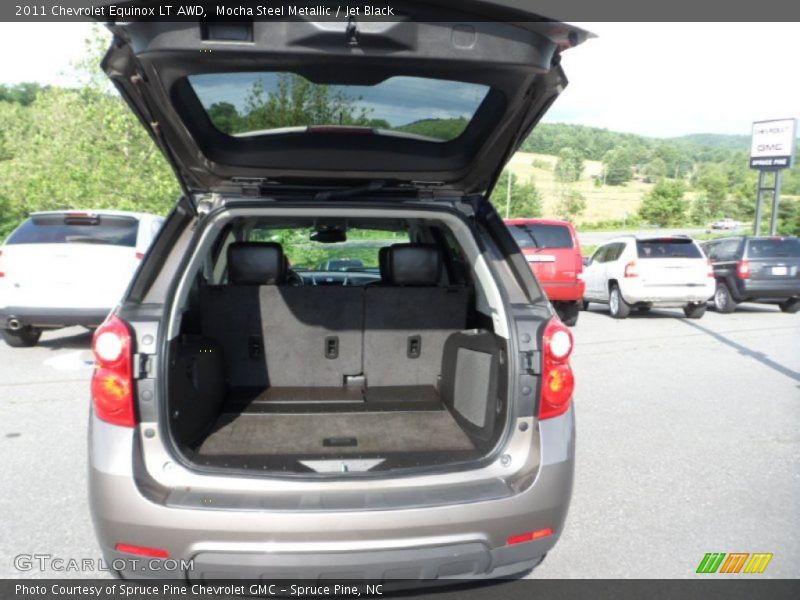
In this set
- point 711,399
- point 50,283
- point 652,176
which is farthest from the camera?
point 652,176

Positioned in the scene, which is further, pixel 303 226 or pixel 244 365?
pixel 303 226

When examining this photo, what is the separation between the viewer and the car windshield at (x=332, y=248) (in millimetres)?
5664

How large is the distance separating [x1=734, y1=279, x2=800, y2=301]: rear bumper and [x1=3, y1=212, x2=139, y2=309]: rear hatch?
1211cm

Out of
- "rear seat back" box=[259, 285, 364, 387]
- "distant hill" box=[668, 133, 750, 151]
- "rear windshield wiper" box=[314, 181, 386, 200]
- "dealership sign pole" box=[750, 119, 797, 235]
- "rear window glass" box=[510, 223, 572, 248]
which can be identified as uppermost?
"distant hill" box=[668, 133, 750, 151]

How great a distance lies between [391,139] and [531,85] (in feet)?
2.41

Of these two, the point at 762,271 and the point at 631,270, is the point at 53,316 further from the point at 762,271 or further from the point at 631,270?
the point at 762,271

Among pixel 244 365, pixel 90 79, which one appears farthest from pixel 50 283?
pixel 90 79

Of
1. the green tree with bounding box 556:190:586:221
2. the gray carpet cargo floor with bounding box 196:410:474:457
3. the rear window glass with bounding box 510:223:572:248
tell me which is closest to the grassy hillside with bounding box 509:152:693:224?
the green tree with bounding box 556:190:586:221

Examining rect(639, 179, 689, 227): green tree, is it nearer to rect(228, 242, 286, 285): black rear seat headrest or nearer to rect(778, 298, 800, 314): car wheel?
rect(778, 298, 800, 314): car wheel

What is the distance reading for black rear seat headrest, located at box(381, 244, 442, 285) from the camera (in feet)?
14.1

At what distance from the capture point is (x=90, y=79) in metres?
20.5

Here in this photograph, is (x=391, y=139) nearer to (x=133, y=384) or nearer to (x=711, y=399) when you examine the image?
(x=133, y=384)

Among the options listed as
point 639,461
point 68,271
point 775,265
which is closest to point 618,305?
point 775,265

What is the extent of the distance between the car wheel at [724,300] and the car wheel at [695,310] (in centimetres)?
138
